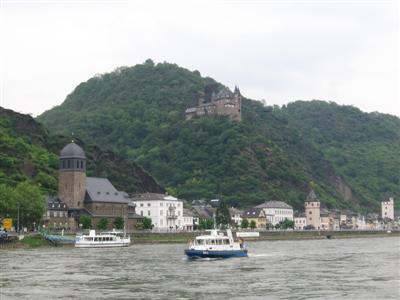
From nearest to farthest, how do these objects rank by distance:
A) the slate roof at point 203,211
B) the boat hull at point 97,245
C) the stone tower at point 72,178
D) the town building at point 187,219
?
the boat hull at point 97,245 < the stone tower at point 72,178 < the town building at point 187,219 < the slate roof at point 203,211

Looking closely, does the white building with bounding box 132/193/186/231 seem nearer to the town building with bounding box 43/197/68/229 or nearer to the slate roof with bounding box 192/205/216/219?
the slate roof with bounding box 192/205/216/219

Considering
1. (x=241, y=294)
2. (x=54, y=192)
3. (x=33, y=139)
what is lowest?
(x=241, y=294)

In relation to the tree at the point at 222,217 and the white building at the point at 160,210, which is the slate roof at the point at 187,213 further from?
the tree at the point at 222,217

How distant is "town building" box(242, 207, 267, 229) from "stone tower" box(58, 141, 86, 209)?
5736 cm

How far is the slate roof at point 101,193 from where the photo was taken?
474 feet

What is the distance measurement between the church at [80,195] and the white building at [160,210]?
56.6 feet

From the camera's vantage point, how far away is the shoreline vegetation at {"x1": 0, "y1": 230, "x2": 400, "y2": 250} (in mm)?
101562

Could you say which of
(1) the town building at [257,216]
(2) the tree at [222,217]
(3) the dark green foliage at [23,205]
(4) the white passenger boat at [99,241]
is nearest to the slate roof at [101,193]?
(2) the tree at [222,217]

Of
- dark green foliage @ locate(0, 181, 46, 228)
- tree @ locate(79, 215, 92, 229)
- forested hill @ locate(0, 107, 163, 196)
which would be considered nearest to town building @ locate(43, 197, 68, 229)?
tree @ locate(79, 215, 92, 229)

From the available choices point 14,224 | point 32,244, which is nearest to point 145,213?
point 14,224

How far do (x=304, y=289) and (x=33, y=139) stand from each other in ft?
508

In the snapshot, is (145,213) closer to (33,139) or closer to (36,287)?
(33,139)

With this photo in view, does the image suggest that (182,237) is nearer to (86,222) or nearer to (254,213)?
(86,222)

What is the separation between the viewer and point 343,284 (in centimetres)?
5106
